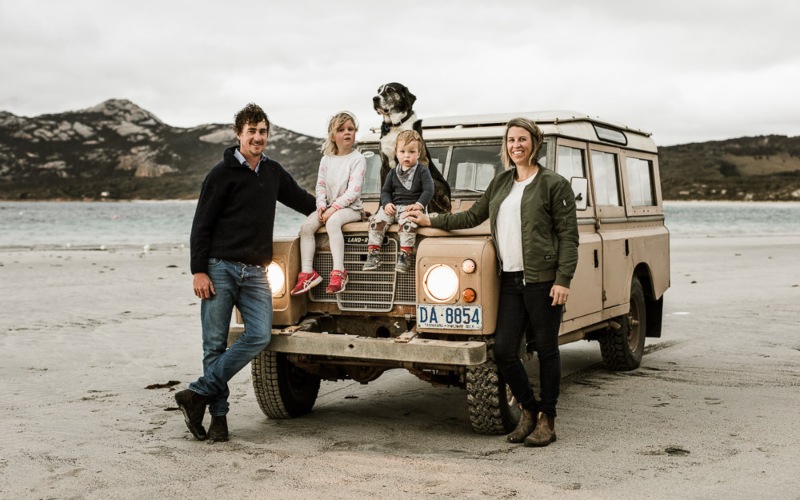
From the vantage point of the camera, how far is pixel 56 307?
14.0 m

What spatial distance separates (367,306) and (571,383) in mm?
2684

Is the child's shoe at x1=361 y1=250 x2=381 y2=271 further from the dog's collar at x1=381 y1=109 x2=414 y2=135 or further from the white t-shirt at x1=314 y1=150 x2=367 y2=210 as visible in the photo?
the dog's collar at x1=381 y1=109 x2=414 y2=135

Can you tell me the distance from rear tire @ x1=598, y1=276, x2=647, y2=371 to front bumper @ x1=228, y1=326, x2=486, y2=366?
3.10m

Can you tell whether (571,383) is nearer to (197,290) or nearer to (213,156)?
(197,290)

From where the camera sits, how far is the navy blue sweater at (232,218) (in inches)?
235

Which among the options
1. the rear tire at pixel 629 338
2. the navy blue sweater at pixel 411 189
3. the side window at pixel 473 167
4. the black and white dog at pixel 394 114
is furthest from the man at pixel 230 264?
the rear tire at pixel 629 338

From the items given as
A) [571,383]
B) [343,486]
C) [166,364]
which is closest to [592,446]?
[343,486]

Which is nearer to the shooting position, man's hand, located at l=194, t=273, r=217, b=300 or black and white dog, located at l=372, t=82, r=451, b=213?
man's hand, located at l=194, t=273, r=217, b=300

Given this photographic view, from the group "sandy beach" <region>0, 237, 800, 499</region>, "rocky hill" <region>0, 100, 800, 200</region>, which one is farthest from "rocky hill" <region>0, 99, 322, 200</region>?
"sandy beach" <region>0, 237, 800, 499</region>

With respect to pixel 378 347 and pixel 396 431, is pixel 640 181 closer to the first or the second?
pixel 396 431

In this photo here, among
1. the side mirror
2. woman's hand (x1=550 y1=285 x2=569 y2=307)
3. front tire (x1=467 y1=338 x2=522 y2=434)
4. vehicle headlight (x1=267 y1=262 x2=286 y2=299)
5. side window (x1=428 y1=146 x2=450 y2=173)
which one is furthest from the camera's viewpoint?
side window (x1=428 y1=146 x2=450 y2=173)

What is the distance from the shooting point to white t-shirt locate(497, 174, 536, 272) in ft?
18.9

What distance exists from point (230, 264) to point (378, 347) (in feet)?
3.80

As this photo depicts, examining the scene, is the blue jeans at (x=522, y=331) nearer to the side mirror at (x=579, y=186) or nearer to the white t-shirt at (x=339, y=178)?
the side mirror at (x=579, y=186)
